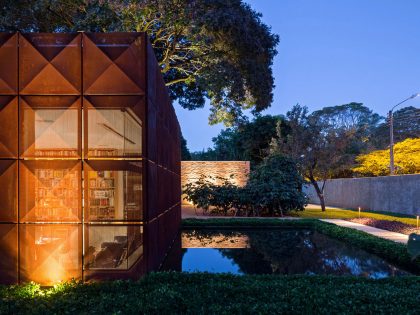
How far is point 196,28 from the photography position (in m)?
11.7

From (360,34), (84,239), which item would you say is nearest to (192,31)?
(84,239)

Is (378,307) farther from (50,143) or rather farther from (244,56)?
(244,56)

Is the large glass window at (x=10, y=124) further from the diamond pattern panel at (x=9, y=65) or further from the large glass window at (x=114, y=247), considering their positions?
the large glass window at (x=114, y=247)

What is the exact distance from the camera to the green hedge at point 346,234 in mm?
7494

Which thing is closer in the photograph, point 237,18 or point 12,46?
point 12,46

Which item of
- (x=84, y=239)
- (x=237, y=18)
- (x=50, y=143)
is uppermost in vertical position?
(x=237, y=18)

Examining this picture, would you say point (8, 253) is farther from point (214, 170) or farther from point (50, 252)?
point (214, 170)

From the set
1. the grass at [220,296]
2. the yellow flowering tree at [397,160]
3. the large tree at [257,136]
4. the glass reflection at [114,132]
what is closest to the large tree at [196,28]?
the glass reflection at [114,132]

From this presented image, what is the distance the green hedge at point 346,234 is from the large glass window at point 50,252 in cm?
412

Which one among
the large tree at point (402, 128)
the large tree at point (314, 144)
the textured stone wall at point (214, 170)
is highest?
the large tree at point (402, 128)

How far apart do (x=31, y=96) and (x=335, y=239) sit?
8071 mm

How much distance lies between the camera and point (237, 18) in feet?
38.4

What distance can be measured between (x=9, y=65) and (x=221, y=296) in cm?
412

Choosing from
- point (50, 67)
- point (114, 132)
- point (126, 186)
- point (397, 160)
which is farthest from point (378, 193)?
point (50, 67)
